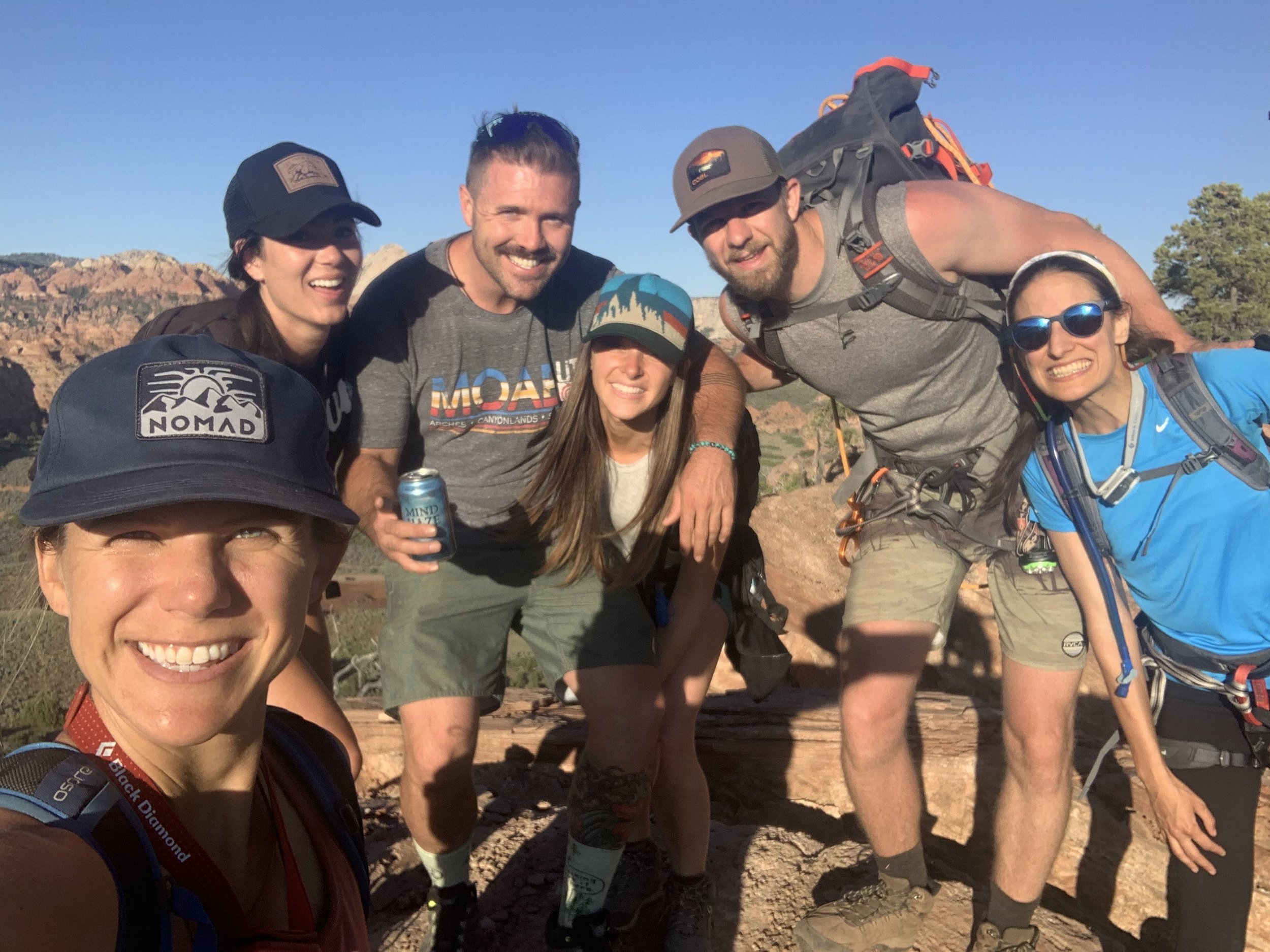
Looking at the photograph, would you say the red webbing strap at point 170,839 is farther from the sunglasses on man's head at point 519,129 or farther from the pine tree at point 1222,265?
the pine tree at point 1222,265

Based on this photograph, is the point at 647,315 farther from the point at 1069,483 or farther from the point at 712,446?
the point at 1069,483

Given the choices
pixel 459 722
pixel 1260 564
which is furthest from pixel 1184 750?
pixel 459 722

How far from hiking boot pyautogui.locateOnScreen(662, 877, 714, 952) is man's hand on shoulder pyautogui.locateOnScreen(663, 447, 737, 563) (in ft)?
4.57

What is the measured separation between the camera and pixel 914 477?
3.67 m

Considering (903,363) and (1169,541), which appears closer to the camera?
(1169,541)

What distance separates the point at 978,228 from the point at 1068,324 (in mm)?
687

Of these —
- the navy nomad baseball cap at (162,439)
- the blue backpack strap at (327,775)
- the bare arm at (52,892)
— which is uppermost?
the navy nomad baseball cap at (162,439)

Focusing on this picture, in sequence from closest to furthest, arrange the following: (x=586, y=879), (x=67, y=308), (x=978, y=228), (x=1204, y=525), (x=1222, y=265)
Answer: (x=1204, y=525), (x=586, y=879), (x=978, y=228), (x=1222, y=265), (x=67, y=308)

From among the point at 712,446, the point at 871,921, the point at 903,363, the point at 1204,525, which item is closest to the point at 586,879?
the point at 871,921

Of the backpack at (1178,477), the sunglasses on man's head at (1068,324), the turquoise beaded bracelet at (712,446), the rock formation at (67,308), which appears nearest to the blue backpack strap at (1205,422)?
the backpack at (1178,477)

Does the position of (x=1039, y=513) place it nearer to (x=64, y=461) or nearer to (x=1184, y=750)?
(x=1184, y=750)

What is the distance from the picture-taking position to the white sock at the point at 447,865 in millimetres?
3178

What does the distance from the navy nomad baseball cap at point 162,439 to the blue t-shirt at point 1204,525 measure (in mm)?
2696

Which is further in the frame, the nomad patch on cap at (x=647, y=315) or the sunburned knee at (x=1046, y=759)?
the sunburned knee at (x=1046, y=759)
